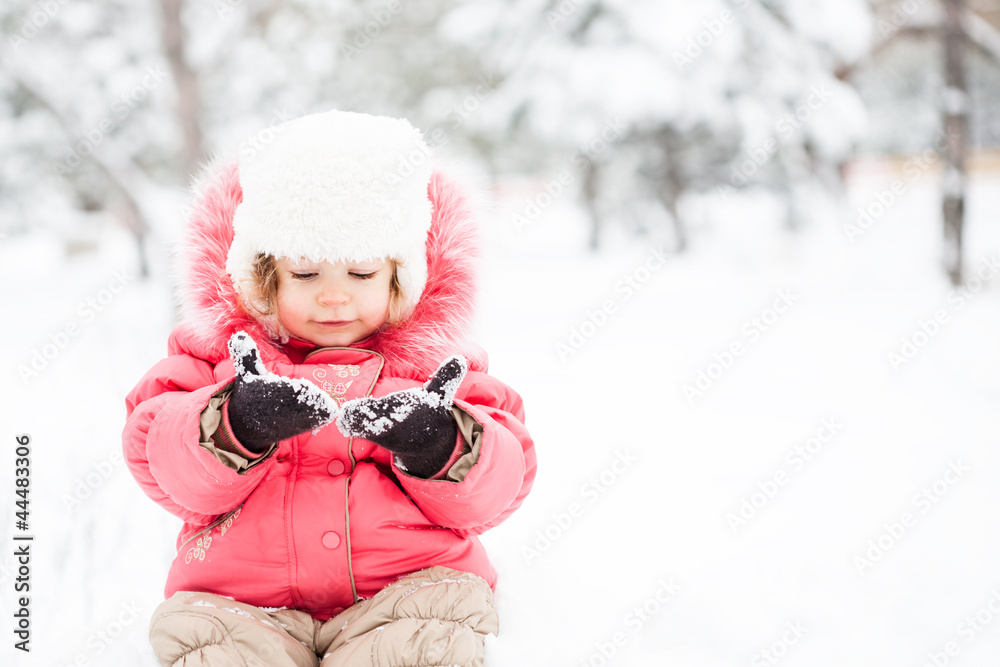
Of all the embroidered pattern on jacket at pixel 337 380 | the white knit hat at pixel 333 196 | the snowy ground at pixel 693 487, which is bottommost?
the snowy ground at pixel 693 487

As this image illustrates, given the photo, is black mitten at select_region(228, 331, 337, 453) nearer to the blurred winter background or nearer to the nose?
the nose

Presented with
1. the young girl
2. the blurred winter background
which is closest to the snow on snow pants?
the young girl

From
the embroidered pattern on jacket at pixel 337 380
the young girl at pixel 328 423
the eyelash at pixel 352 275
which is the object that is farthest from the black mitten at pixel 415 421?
the eyelash at pixel 352 275

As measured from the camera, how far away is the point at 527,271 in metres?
12.5

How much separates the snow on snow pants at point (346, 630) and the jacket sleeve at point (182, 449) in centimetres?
21

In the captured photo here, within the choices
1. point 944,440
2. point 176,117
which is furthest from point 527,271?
point 944,440

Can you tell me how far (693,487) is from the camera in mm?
3383

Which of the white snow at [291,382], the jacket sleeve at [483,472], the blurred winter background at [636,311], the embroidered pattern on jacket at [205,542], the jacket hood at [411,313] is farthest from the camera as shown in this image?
the blurred winter background at [636,311]

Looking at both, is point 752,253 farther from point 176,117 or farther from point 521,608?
point 521,608

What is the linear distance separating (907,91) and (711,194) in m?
9.08

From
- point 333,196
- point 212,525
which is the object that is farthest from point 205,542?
point 333,196

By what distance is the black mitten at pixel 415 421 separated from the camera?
1352mm

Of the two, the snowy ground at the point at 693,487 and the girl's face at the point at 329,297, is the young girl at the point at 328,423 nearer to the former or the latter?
the girl's face at the point at 329,297

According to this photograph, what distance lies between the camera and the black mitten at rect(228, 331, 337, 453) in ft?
4.33
